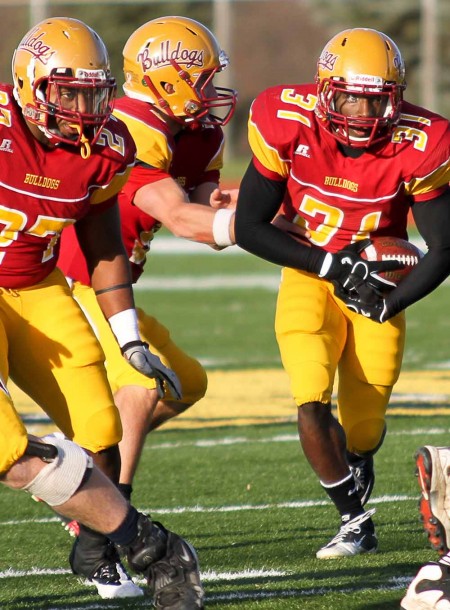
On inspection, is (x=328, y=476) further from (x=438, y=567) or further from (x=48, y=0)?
(x=48, y=0)

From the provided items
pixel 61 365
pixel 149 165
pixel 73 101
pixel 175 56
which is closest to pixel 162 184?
pixel 149 165

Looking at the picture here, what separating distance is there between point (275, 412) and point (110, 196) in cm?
346

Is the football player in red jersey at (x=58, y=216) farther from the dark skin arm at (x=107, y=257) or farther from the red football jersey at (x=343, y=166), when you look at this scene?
the red football jersey at (x=343, y=166)

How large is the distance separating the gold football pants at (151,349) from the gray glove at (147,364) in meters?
0.57

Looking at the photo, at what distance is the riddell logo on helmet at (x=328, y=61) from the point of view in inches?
169

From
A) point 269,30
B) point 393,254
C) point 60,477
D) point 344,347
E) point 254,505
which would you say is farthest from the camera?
point 269,30

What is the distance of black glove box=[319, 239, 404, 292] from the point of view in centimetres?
418

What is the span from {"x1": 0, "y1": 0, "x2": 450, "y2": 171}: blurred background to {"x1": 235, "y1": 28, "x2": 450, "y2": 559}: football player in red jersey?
18117 millimetres

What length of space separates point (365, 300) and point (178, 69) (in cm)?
125

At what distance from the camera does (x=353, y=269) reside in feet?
13.7

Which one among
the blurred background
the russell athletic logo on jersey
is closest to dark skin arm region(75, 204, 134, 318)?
the russell athletic logo on jersey

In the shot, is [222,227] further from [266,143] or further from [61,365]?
[61,365]

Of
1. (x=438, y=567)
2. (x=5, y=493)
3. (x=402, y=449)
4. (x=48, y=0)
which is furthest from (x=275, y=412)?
(x=48, y=0)

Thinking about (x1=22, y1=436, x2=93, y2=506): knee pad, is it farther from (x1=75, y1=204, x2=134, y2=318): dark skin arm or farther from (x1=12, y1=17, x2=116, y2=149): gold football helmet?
(x1=12, y1=17, x2=116, y2=149): gold football helmet
